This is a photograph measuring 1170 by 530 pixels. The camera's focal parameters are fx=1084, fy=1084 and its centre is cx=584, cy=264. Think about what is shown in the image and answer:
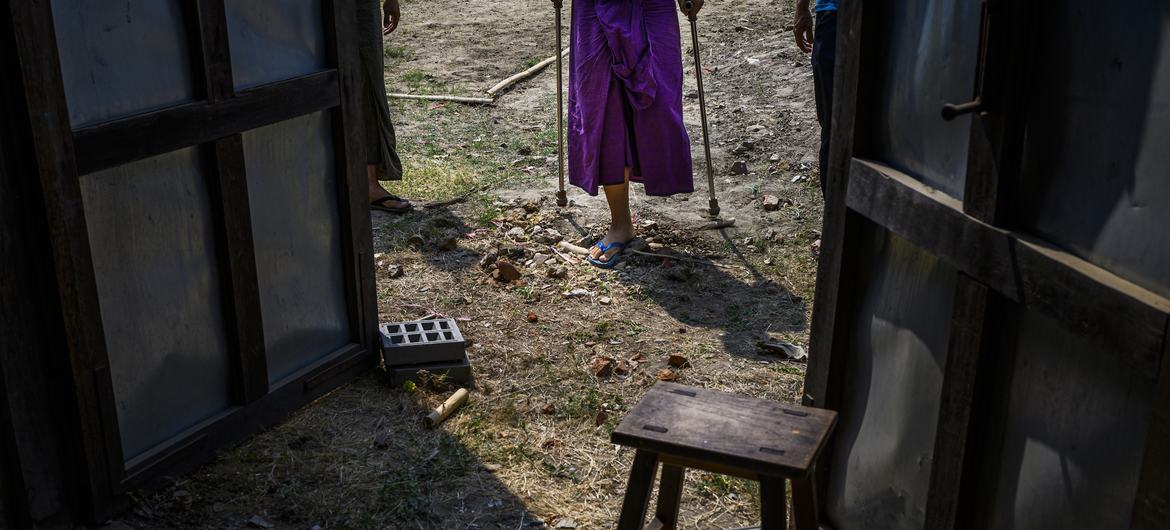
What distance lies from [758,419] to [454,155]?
582 cm

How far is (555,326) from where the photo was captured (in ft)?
17.5

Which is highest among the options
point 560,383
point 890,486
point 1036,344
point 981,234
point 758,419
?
point 981,234

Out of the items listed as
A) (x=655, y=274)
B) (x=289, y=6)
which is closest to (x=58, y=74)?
(x=289, y=6)

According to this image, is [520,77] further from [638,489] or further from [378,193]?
[638,489]

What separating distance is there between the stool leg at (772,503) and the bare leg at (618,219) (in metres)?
3.54

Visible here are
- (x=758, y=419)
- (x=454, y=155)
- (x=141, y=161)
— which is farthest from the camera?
(x=454, y=155)

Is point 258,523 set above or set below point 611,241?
below

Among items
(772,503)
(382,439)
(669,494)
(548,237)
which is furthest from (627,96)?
(772,503)

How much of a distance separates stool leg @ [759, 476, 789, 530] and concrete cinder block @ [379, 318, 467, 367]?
2.34m

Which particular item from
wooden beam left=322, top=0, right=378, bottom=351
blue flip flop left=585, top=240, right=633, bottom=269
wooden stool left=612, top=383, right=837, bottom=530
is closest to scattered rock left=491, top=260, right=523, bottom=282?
blue flip flop left=585, top=240, right=633, bottom=269

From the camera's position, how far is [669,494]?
3.04 meters

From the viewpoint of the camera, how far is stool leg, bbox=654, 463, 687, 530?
3.00 meters

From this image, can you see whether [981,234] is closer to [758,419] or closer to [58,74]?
[758,419]

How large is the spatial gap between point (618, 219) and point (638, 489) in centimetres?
361
